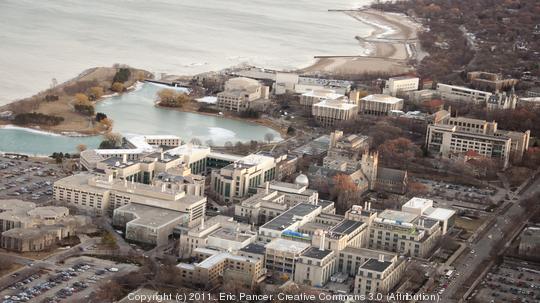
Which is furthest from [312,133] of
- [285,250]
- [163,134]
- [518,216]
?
[285,250]

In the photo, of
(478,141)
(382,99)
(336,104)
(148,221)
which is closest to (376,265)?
(148,221)

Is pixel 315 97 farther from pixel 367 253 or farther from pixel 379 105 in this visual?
pixel 367 253

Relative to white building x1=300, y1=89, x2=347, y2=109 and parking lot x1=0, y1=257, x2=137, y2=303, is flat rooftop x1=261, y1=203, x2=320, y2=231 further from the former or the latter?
white building x1=300, y1=89, x2=347, y2=109

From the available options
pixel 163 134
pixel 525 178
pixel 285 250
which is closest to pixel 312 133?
pixel 163 134

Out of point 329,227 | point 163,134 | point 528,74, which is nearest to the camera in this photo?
point 329,227

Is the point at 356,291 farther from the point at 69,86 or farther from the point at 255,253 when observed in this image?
the point at 69,86

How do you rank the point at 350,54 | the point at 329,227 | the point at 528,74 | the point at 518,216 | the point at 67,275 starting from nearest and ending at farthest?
the point at 67,275
the point at 329,227
the point at 518,216
the point at 528,74
the point at 350,54

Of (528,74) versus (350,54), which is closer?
(528,74)
